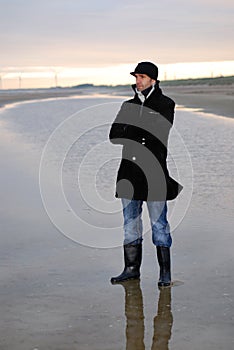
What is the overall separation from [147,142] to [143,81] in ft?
1.68

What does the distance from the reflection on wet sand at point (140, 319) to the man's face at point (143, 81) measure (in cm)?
169

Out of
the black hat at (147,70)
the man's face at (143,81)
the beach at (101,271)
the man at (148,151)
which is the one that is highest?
the black hat at (147,70)

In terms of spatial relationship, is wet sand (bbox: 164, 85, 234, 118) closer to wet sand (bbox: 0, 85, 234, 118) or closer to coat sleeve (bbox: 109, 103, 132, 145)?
wet sand (bbox: 0, 85, 234, 118)

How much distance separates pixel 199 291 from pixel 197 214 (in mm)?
2736

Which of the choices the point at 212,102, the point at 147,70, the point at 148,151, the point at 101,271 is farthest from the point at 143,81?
the point at 212,102

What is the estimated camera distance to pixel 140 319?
4590 millimetres

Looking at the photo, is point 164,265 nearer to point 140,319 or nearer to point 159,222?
point 159,222

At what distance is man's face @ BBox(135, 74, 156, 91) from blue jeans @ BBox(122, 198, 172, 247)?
97 cm

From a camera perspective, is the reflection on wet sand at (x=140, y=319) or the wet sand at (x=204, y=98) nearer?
the reflection on wet sand at (x=140, y=319)

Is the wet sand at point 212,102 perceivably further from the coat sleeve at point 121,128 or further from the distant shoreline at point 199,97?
the coat sleeve at point 121,128

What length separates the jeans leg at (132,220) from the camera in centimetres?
541

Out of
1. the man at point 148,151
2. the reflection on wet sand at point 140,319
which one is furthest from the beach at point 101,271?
the man at point 148,151

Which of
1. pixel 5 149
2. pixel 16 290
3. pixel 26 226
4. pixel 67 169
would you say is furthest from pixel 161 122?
pixel 5 149

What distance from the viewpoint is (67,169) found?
473 inches
